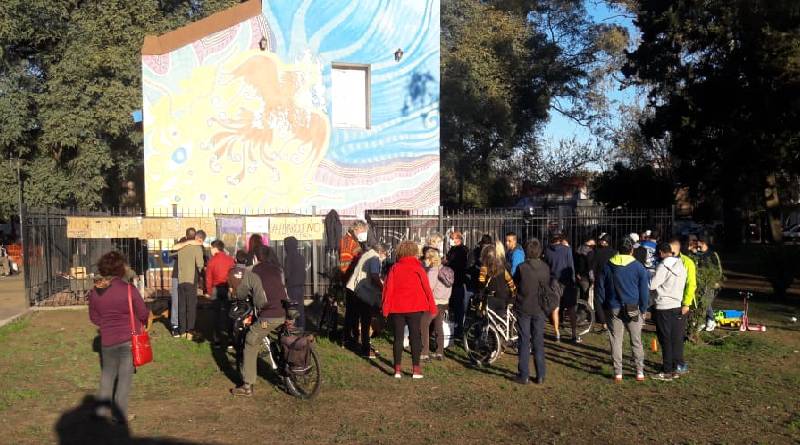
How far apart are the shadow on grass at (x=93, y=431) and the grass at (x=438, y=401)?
0.04 m

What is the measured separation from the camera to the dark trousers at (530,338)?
30.5ft

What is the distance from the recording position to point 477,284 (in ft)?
38.0

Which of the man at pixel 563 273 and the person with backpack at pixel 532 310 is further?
the man at pixel 563 273

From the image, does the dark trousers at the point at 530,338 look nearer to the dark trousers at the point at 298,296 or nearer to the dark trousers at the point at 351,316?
the dark trousers at the point at 351,316

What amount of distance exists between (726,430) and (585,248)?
6.23m

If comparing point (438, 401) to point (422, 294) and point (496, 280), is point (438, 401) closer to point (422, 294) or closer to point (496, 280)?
point (422, 294)

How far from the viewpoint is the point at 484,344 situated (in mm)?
10469

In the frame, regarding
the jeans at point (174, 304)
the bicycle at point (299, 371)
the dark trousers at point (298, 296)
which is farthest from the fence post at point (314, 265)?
the bicycle at point (299, 371)

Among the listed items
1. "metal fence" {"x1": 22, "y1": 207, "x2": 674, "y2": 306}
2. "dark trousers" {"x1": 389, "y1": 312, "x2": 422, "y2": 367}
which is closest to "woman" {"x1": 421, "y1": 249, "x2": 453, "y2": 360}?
"dark trousers" {"x1": 389, "y1": 312, "x2": 422, "y2": 367}

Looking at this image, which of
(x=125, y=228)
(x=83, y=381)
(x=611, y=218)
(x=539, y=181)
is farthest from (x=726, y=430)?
(x=539, y=181)

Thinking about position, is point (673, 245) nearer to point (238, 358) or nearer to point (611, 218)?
point (238, 358)

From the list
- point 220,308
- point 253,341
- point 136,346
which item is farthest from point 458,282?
point 136,346

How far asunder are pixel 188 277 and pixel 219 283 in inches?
29.4

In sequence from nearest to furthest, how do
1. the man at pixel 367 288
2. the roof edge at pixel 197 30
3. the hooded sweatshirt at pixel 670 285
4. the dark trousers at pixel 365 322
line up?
the hooded sweatshirt at pixel 670 285 → the man at pixel 367 288 → the dark trousers at pixel 365 322 → the roof edge at pixel 197 30
